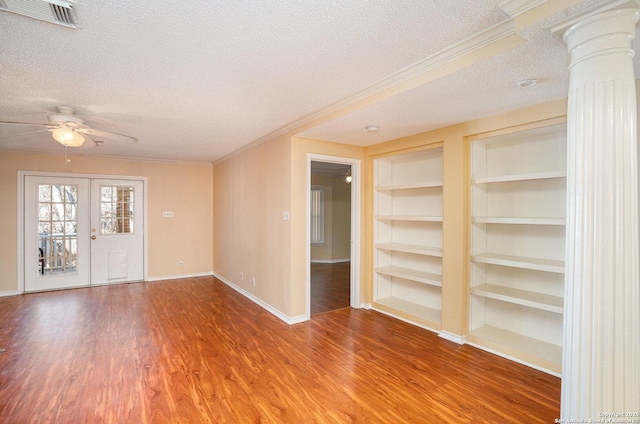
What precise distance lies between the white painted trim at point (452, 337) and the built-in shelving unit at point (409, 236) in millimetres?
120

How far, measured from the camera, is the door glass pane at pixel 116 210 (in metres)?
5.79

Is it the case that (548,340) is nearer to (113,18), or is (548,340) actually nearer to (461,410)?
(461,410)

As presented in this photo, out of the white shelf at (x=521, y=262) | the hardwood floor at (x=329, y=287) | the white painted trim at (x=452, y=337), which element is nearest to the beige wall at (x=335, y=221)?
the hardwood floor at (x=329, y=287)

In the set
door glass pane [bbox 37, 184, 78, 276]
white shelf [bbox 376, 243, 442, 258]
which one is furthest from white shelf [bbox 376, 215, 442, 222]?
door glass pane [bbox 37, 184, 78, 276]

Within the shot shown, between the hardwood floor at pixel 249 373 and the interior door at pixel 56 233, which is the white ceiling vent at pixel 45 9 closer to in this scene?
the hardwood floor at pixel 249 373

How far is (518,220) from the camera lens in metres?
2.86

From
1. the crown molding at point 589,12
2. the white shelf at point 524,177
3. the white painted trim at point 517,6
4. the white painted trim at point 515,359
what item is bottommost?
the white painted trim at point 515,359

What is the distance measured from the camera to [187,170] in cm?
648

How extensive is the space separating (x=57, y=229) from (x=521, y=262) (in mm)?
6980

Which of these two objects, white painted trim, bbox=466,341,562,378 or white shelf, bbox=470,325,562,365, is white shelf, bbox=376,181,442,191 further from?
white painted trim, bbox=466,341,562,378

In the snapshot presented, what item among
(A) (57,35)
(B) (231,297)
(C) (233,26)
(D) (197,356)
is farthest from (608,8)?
(B) (231,297)

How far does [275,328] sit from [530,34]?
11.6 ft

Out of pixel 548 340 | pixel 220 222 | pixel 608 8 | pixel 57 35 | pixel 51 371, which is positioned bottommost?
pixel 51 371

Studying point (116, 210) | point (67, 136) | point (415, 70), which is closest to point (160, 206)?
point (116, 210)
